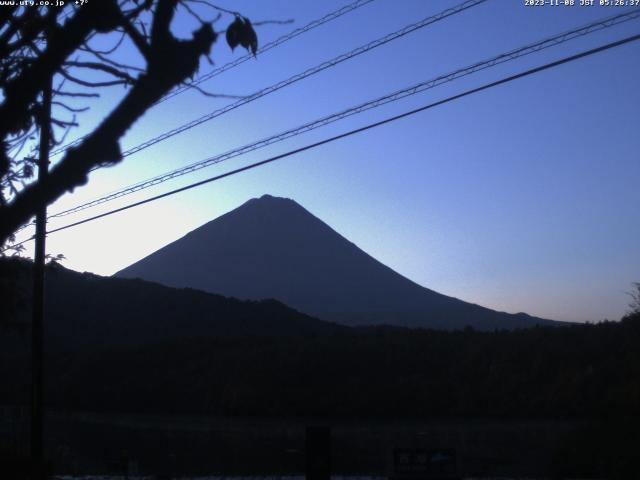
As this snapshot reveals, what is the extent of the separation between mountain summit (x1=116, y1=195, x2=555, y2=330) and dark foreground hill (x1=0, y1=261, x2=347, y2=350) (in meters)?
16.4

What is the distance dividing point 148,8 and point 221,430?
1197 inches

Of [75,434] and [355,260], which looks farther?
[355,260]

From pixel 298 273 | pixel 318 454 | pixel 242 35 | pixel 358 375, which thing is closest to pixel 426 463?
pixel 318 454

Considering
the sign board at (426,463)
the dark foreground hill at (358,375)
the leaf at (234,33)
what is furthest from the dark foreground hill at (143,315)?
the leaf at (234,33)

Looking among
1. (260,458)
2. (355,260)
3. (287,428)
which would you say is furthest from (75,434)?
(355,260)

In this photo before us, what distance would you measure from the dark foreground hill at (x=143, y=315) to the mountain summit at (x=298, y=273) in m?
16.4

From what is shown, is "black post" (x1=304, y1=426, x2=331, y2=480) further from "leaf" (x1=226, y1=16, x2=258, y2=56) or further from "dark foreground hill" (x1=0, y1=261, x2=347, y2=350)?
"dark foreground hill" (x1=0, y1=261, x2=347, y2=350)

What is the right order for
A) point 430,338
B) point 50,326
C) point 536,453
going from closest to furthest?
point 536,453, point 430,338, point 50,326

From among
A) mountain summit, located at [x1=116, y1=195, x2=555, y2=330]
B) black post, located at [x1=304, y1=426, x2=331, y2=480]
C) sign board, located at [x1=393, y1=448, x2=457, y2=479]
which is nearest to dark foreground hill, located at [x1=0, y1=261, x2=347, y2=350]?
mountain summit, located at [x1=116, y1=195, x2=555, y2=330]

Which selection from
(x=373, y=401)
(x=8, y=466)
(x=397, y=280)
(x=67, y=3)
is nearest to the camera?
(x=67, y=3)

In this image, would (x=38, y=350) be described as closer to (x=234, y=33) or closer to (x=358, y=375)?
(x=234, y=33)

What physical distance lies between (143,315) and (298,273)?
29.5m

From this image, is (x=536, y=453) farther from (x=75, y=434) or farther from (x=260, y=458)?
(x=75, y=434)

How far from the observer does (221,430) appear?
35188mm
